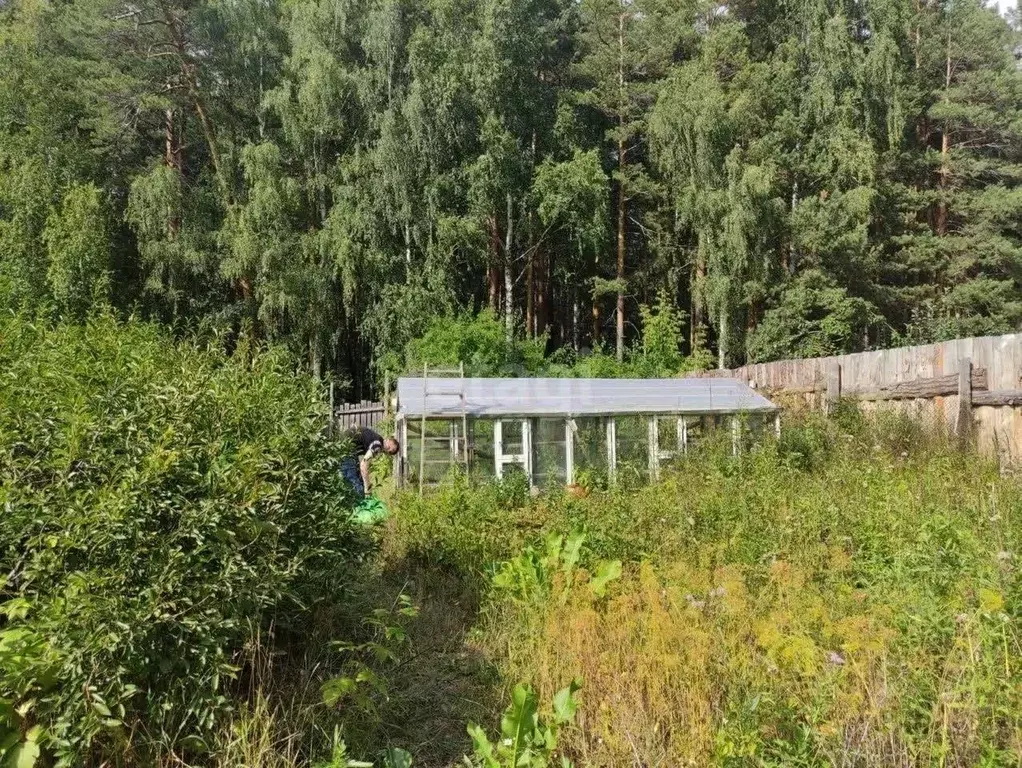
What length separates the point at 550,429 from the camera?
1214 centimetres

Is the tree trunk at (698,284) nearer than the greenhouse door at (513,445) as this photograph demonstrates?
No

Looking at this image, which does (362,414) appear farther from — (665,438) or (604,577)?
(604,577)

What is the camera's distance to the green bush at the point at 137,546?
8.44 feet

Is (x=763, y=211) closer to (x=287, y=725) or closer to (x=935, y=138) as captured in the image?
(x=935, y=138)

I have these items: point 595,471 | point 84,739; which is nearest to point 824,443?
point 595,471

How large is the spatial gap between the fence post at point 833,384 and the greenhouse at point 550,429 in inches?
39.3

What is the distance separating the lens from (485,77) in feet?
73.5

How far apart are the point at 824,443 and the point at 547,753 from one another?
933 cm

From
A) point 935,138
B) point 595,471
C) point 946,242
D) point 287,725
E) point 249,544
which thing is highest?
point 935,138

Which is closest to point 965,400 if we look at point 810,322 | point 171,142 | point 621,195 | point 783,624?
point 783,624

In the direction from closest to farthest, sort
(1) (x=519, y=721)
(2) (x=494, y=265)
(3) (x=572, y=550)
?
1. (1) (x=519, y=721)
2. (3) (x=572, y=550)
3. (2) (x=494, y=265)

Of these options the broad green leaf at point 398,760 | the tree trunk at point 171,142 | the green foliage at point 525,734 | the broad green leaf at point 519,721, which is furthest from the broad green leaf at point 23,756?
the tree trunk at point 171,142

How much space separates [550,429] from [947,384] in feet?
19.4

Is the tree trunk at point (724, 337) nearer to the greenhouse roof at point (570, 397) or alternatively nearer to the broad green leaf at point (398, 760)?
the greenhouse roof at point (570, 397)
